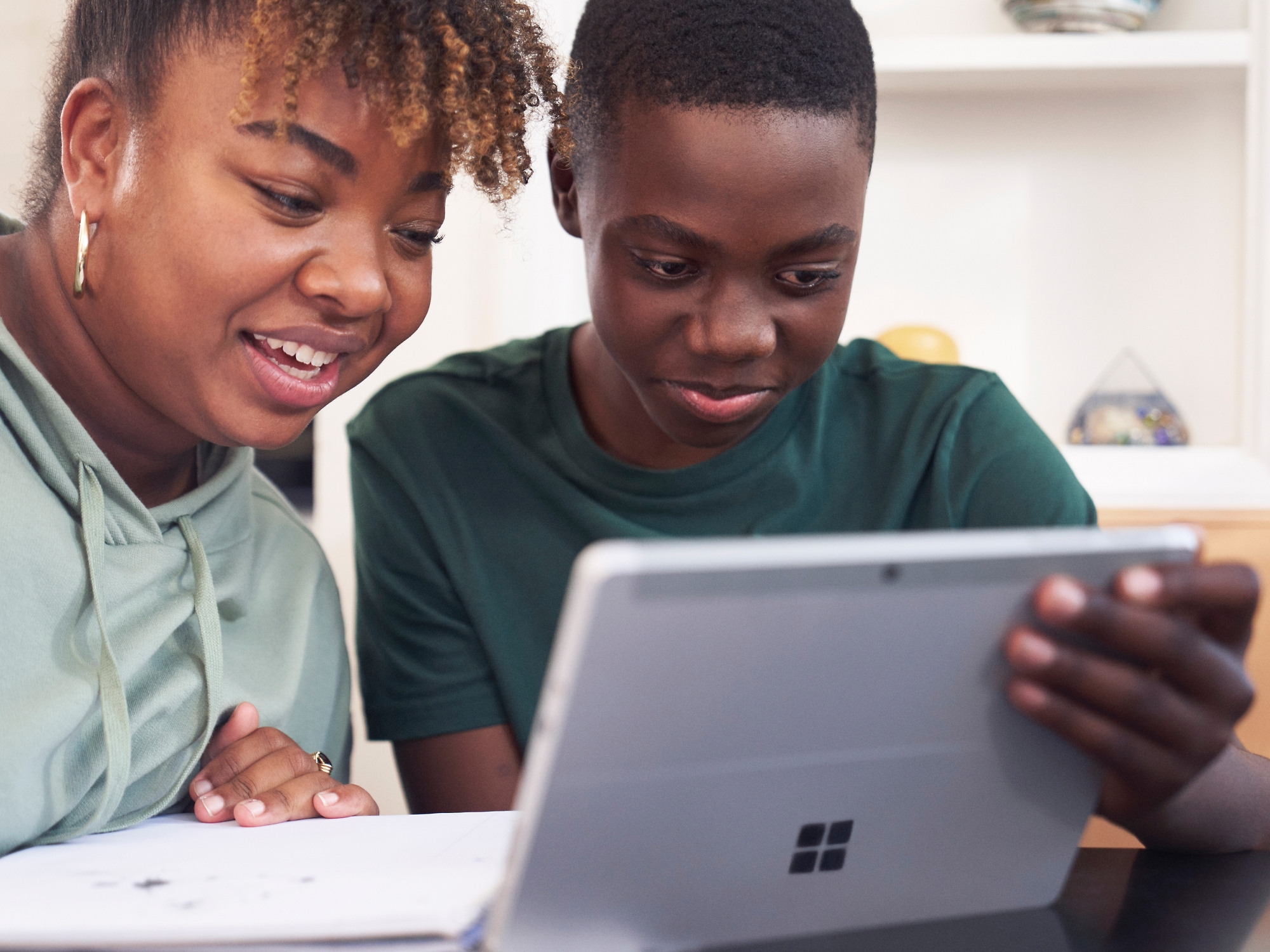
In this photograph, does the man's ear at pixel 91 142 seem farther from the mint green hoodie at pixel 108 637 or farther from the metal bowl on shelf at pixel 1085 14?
the metal bowl on shelf at pixel 1085 14

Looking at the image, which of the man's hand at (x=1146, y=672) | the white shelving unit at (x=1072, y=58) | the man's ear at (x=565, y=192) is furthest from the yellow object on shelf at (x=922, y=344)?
the man's hand at (x=1146, y=672)

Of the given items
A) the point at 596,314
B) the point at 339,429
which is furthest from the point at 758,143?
the point at 339,429

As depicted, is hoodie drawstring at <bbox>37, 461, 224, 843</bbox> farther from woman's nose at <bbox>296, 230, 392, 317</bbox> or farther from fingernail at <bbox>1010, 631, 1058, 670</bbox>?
fingernail at <bbox>1010, 631, 1058, 670</bbox>

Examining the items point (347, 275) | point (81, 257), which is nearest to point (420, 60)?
point (347, 275)

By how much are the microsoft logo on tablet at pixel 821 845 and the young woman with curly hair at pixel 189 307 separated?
1.23 ft

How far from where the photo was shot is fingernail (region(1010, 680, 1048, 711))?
490 mm

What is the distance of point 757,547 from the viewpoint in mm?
415

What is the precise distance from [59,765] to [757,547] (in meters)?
0.52

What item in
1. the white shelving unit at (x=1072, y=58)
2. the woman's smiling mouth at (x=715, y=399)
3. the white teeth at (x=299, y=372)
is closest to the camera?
the white teeth at (x=299, y=372)

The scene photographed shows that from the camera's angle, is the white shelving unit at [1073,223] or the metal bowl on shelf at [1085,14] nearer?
the metal bowl on shelf at [1085,14]

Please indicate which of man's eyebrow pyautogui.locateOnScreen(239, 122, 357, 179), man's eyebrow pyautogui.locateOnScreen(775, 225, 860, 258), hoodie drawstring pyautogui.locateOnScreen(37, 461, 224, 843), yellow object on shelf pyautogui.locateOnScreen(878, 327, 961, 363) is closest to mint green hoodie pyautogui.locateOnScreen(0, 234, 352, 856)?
hoodie drawstring pyautogui.locateOnScreen(37, 461, 224, 843)

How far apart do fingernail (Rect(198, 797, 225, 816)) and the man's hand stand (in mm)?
514

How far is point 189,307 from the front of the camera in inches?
30.9

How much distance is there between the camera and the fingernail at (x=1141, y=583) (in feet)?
1.55
